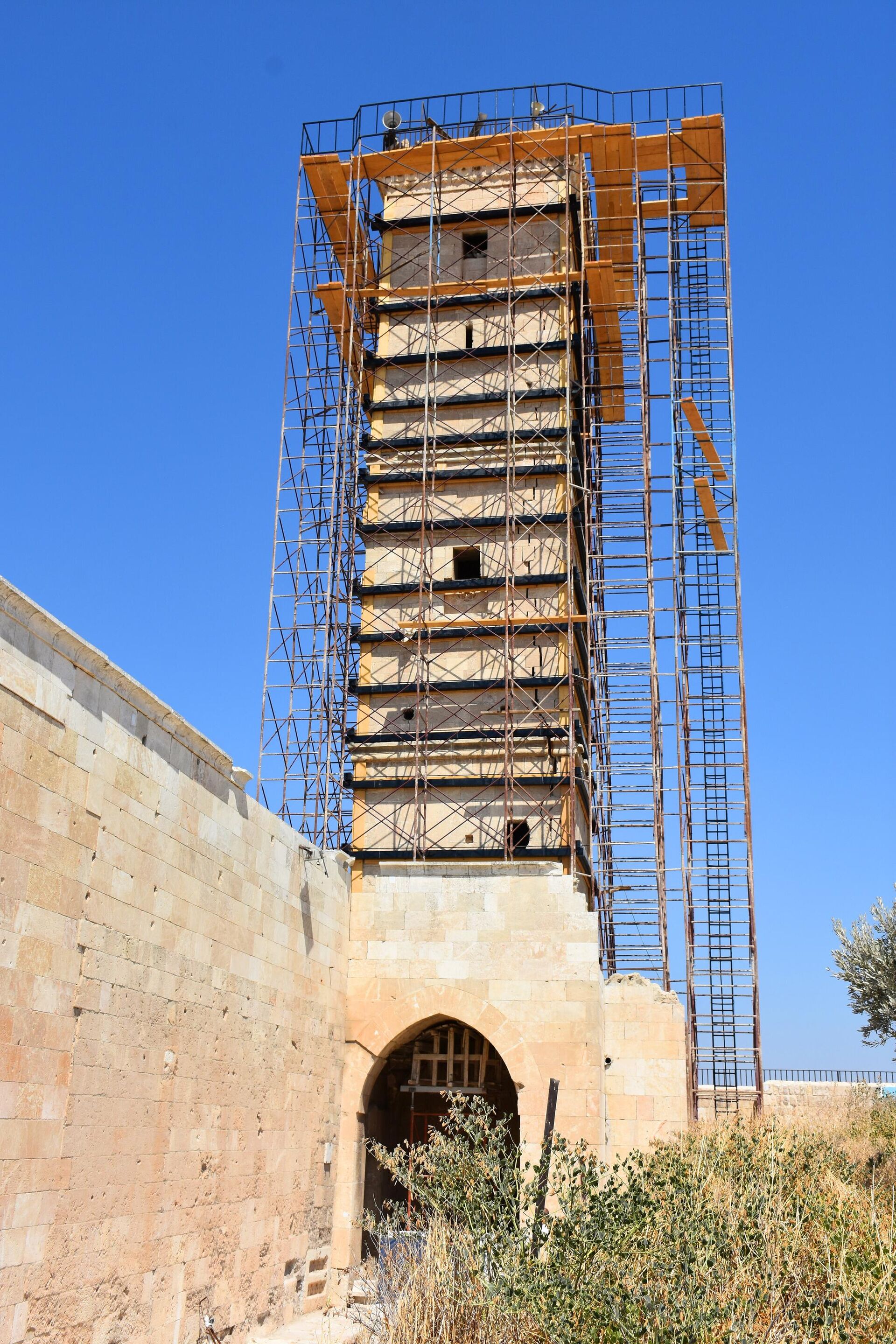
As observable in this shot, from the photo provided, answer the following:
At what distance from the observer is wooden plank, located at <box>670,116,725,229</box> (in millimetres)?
Result: 21859

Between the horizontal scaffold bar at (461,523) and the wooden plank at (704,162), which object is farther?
the wooden plank at (704,162)

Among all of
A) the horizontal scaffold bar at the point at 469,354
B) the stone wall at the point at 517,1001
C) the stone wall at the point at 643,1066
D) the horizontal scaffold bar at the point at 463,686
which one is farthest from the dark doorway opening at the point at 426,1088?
the horizontal scaffold bar at the point at 469,354

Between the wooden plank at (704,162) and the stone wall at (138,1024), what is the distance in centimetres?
1493

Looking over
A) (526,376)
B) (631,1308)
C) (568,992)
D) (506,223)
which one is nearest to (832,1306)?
(631,1308)

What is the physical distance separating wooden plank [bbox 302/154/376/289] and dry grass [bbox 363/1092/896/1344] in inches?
591

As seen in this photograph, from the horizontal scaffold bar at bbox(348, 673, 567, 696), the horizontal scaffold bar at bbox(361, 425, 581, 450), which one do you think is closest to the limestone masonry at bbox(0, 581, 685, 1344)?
the horizontal scaffold bar at bbox(348, 673, 567, 696)

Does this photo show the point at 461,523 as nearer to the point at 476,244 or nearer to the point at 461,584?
the point at 461,584

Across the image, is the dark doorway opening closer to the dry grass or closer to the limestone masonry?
the limestone masonry

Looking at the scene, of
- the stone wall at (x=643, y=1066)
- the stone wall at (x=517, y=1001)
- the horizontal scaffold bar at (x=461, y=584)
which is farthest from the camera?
the horizontal scaffold bar at (x=461, y=584)

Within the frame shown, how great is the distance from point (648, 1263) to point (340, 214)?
18621 mm

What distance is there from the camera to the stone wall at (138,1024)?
26.2ft

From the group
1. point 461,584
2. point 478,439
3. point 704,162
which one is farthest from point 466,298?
point 704,162

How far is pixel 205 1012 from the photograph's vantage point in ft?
34.9

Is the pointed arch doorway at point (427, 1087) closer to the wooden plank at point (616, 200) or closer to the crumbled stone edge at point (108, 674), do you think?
the crumbled stone edge at point (108, 674)
